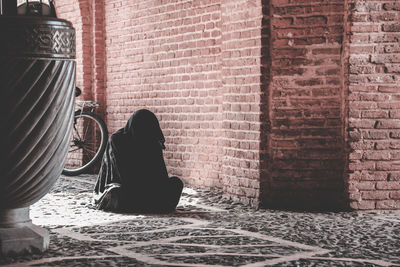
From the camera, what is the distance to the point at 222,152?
28.5 ft

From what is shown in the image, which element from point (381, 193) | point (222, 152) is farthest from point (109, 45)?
point (381, 193)

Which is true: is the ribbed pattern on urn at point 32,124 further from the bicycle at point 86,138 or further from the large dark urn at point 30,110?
the bicycle at point 86,138

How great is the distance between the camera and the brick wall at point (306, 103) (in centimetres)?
714

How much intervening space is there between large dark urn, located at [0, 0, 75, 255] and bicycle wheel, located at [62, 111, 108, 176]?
5.66m

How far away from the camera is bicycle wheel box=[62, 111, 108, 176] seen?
10.8 m

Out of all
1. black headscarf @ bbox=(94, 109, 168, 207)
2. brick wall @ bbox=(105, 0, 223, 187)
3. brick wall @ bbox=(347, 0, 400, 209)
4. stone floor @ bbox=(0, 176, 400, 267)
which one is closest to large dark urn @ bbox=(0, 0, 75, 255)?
stone floor @ bbox=(0, 176, 400, 267)

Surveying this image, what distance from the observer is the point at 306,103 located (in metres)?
7.22

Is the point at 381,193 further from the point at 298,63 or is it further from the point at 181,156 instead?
the point at 181,156

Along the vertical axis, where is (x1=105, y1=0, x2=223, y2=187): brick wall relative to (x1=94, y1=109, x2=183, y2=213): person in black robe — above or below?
above

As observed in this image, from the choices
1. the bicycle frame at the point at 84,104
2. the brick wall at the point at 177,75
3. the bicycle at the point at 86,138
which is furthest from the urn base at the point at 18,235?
the bicycle frame at the point at 84,104

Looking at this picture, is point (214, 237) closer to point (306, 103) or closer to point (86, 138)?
point (306, 103)

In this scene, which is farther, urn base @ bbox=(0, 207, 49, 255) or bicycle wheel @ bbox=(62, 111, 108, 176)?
bicycle wheel @ bbox=(62, 111, 108, 176)

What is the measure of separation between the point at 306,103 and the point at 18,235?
3.56m

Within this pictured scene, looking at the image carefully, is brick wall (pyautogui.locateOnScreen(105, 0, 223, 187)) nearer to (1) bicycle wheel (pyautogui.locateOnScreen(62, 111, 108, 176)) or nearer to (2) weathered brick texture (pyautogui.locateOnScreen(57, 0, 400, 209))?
(1) bicycle wheel (pyautogui.locateOnScreen(62, 111, 108, 176))
